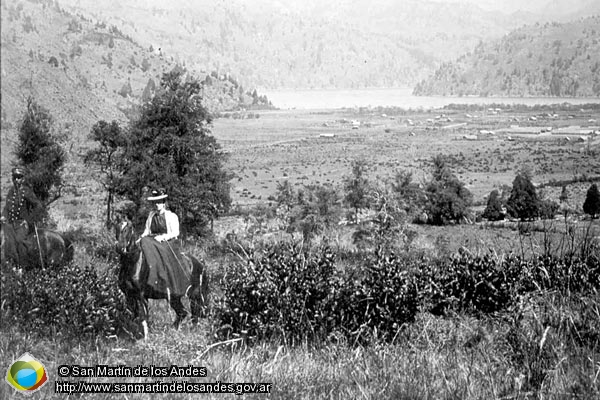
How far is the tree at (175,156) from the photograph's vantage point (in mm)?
9914

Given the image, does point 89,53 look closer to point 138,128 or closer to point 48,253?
point 138,128

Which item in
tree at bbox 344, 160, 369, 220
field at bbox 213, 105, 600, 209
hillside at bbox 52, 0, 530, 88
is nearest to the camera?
field at bbox 213, 105, 600, 209

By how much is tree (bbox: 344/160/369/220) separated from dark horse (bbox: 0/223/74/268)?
5.92 meters

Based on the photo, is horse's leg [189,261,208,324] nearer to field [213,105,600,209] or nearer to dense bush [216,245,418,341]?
dense bush [216,245,418,341]

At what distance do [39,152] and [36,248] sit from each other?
12.4 ft

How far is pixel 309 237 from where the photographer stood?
10742mm

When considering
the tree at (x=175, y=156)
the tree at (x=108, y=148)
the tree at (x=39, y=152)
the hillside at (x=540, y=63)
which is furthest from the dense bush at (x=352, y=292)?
the hillside at (x=540, y=63)

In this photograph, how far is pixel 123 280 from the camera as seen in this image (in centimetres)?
575

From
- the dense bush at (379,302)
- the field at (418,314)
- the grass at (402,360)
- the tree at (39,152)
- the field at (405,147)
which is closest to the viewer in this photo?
the grass at (402,360)

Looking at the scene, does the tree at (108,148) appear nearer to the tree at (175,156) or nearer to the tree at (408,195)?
the tree at (175,156)

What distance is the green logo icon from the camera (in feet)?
11.1

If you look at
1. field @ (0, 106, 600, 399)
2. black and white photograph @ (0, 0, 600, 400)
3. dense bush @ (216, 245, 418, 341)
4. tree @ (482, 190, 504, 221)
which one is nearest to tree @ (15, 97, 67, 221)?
black and white photograph @ (0, 0, 600, 400)

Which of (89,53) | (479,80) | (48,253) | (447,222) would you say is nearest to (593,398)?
(48,253)

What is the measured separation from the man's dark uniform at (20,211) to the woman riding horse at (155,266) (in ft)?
4.85
